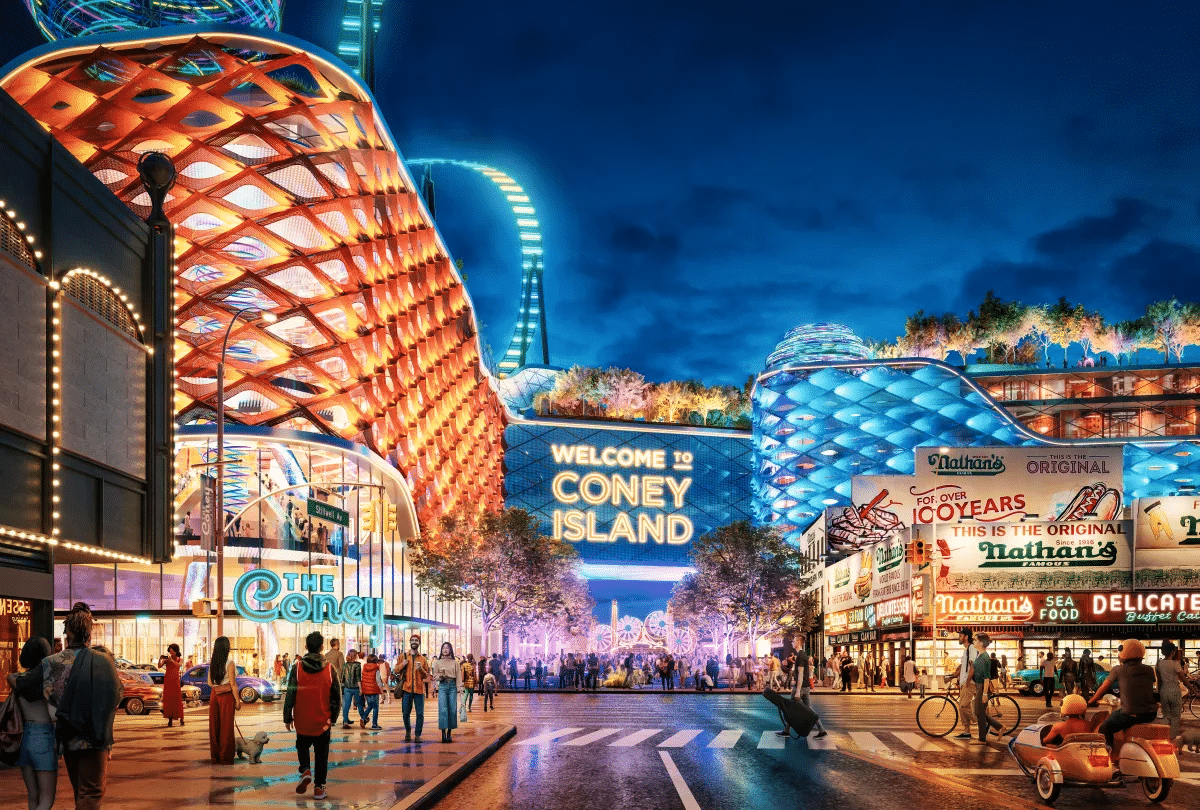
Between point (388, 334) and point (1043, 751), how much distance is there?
2288 inches

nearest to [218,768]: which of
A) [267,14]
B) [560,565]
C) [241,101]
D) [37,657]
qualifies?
[37,657]

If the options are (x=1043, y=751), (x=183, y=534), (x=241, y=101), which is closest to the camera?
(x=1043, y=751)

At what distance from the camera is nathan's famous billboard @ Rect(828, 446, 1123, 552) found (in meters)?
81.1

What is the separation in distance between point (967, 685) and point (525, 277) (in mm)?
117144

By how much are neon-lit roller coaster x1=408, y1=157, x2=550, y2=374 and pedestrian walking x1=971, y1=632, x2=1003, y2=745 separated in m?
95.1

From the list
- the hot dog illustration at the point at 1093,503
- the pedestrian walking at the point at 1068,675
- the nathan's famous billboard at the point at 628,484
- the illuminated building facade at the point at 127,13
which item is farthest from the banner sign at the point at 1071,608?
the nathan's famous billboard at the point at 628,484

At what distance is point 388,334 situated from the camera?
7025 cm

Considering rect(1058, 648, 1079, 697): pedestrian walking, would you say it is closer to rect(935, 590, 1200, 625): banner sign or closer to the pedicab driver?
rect(935, 590, 1200, 625): banner sign

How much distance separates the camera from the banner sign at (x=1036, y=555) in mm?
59406

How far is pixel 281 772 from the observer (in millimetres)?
17922

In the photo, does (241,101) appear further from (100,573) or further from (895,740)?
(895,740)

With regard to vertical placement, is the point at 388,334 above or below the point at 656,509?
above

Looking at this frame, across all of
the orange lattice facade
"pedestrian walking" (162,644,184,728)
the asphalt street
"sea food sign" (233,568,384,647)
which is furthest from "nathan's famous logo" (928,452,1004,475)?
"pedestrian walking" (162,644,184,728)

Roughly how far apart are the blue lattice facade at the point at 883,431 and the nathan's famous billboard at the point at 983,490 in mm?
33063
